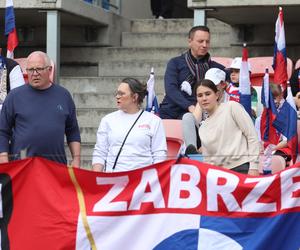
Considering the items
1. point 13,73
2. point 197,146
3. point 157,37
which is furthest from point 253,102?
point 157,37

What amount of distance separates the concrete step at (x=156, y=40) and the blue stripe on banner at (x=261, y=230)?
27.4ft

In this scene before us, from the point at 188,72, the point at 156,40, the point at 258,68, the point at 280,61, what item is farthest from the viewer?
the point at 156,40

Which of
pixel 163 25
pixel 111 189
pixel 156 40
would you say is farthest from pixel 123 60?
pixel 111 189

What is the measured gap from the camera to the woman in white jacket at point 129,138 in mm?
8086

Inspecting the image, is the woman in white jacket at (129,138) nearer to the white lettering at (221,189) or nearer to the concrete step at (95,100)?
the white lettering at (221,189)

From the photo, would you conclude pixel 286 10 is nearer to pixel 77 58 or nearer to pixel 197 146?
pixel 77 58

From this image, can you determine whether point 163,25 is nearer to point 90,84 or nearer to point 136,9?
point 136,9

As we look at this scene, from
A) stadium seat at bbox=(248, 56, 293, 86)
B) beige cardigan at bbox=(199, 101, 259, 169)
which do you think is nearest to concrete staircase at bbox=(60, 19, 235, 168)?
stadium seat at bbox=(248, 56, 293, 86)

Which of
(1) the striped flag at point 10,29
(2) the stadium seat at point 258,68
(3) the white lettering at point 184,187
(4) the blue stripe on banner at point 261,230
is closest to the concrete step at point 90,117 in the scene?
(1) the striped flag at point 10,29

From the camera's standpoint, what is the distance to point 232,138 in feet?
26.3

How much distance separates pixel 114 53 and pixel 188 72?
5209mm

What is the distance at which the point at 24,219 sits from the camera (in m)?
7.12

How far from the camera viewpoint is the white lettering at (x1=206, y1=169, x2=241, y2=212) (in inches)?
276

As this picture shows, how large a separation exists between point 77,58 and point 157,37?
1287 millimetres
